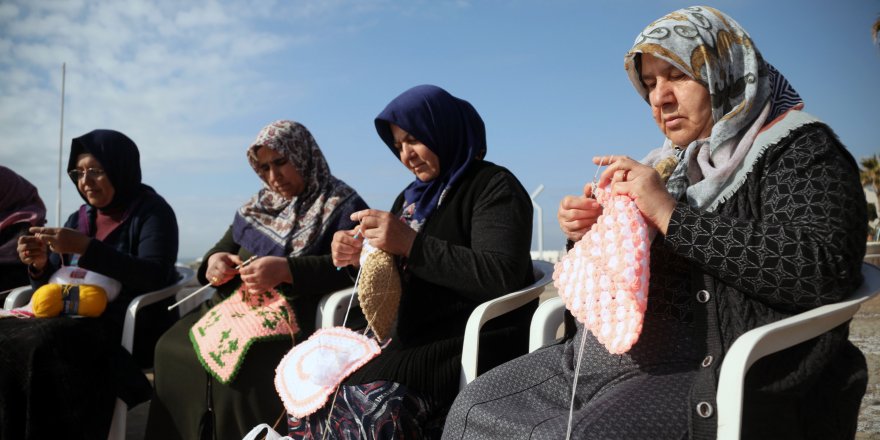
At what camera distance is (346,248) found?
2.61 m

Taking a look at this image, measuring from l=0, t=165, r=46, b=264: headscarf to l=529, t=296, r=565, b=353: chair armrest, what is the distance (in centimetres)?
328

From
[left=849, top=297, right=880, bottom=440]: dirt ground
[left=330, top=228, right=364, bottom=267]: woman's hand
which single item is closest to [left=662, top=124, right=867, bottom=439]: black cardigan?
[left=330, top=228, right=364, bottom=267]: woman's hand

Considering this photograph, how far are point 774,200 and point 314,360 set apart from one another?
4.78ft

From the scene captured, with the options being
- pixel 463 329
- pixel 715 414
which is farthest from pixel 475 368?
pixel 715 414

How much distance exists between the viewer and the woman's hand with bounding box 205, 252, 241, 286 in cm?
311

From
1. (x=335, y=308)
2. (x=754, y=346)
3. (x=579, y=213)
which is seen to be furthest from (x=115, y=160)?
(x=754, y=346)

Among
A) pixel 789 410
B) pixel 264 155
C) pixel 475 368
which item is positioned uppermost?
pixel 264 155

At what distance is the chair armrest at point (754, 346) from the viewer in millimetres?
1338

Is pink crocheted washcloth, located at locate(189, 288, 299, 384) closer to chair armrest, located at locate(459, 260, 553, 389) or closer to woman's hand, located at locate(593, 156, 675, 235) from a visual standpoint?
chair armrest, located at locate(459, 260, 553, 389)

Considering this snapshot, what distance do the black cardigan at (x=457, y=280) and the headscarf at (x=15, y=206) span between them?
8.98 ft

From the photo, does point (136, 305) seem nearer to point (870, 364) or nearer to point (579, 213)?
point (579, 213)

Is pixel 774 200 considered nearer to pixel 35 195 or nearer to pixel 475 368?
pixel 475 368

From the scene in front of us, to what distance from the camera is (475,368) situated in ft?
6.86

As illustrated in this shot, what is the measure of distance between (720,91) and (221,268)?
2318 mm
